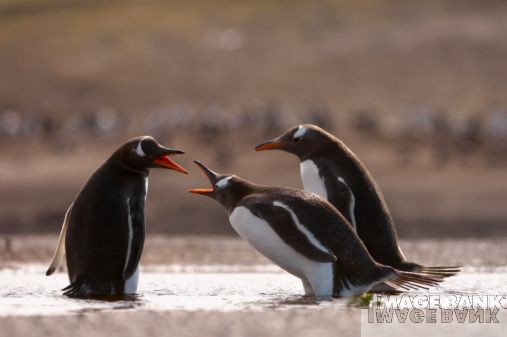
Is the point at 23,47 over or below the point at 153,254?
over

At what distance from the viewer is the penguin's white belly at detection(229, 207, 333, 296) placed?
9336 mm

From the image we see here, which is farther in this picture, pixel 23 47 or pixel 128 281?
pixel 23 47

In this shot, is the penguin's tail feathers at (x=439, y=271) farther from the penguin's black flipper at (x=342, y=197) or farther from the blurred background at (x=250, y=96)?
the blurred background at (x=250, y=96)

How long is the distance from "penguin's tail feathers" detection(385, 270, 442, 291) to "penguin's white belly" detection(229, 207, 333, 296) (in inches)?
22.8

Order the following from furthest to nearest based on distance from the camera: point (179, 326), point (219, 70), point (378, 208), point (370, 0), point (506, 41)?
point (370, 0) < point (506, 41) < point (219, 70) < point (378, 208) < point (179, 326)

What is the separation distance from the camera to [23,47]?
162ft

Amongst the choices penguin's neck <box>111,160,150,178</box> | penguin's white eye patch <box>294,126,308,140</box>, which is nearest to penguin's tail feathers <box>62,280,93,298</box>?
penguin's neck <box>111,160,150,178</box>

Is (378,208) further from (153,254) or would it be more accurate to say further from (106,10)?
(106,10)

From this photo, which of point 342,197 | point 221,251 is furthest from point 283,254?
point 221,251

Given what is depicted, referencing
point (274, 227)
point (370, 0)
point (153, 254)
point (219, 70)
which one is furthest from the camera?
point (370, 0)

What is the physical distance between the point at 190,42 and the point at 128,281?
134 feet

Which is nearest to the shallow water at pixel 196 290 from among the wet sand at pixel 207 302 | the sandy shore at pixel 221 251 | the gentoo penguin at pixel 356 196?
the wet sand at pixel 207 302

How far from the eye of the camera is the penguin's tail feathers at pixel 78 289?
9.66 m

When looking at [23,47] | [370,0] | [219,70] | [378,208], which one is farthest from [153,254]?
[370,0]
